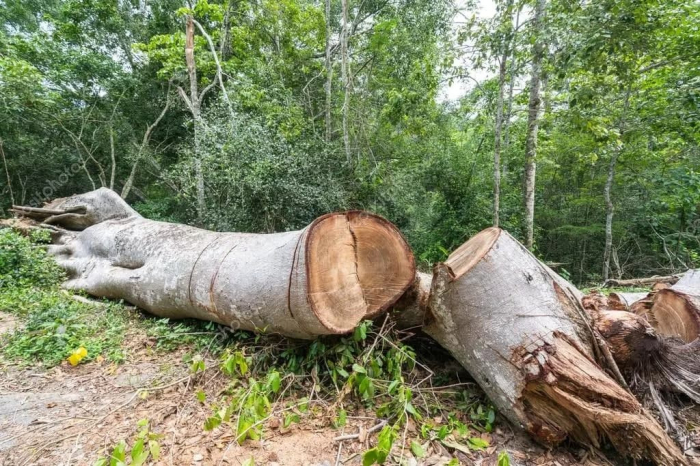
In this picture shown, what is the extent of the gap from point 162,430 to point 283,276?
37.6 inches

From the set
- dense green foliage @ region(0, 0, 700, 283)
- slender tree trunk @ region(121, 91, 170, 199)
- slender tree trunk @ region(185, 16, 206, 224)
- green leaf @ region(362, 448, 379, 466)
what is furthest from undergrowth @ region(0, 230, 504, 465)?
slender tree trunk @ region(121, 91, 170, 199)

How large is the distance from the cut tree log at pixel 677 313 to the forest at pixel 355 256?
0.01 metres

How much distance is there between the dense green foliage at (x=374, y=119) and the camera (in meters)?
5.19

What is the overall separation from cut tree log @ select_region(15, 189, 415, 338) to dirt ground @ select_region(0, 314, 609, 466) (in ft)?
1.61

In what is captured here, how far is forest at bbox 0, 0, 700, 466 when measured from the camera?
1.63 metres

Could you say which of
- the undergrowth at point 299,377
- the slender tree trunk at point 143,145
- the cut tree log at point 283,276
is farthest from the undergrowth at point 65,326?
the slender tree trunk at point 143,145

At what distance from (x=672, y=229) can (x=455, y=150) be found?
5.08 m

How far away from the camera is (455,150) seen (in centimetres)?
852

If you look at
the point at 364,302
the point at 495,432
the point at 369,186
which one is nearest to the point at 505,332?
the point at 495,432

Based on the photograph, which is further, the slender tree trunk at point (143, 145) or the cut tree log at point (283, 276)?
the slender tree trunk at point (143, 145)

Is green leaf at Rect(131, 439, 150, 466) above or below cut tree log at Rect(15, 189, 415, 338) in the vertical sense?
below

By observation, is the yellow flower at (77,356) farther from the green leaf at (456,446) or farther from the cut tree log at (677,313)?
the cut tree log at (677,313)

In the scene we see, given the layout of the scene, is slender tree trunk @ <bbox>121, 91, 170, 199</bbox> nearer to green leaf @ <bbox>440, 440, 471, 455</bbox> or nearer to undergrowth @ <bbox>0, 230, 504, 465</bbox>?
undergrowth @ <bbox>0, 230, 504, 465</bbox>

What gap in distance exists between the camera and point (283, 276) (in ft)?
6.37
